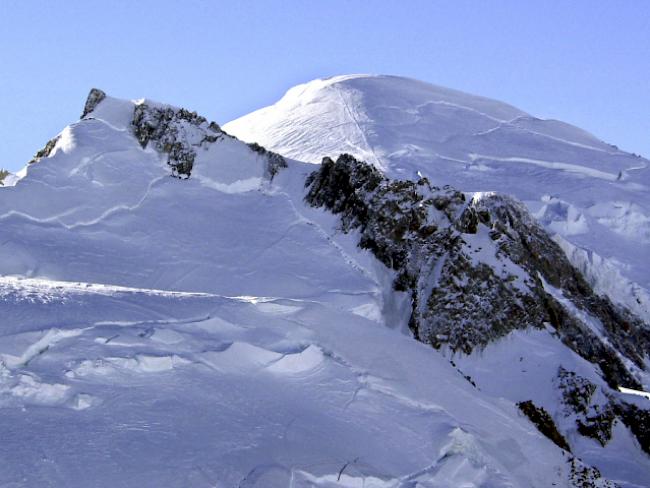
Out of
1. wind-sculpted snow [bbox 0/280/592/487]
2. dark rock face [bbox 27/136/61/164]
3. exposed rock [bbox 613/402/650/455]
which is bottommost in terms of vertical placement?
exposed rock [bbox 613/402/650/455]

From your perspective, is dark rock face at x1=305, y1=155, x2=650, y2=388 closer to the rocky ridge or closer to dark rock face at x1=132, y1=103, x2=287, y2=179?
the rocky ridge

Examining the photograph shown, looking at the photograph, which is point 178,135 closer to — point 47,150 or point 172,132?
point 172,132

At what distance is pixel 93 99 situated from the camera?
26.1 m

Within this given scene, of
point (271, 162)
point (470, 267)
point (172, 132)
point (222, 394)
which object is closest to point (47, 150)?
point (172, 132)

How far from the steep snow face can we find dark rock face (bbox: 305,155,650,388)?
2.30 m

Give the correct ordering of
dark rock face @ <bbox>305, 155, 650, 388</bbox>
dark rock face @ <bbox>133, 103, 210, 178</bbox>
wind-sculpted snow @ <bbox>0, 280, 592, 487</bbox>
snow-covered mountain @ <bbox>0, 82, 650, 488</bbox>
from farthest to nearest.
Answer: dark rock face @ <bbox>133, 103, 210, 178</bbox> → dark rock face @ <bbox>305, 155, 650, 388</bbox> → snow-covered mountain @ <bbox>0, 82, 650, 488</bbox> → wind-sculpted snow @ <bbox>0, 280, 592, 487</bbox>

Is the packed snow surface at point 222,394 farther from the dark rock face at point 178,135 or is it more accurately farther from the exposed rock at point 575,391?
the dark rock face at point 178,135

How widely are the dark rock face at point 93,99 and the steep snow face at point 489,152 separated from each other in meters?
9.94

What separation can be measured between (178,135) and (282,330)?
42.6 feet

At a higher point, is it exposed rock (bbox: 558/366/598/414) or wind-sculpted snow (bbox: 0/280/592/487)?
wind-sculpted snow (bbox: 0/280/592/487)

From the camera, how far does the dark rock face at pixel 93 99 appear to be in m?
25.8

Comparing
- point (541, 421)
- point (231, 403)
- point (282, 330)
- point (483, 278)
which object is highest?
point (483, 278)

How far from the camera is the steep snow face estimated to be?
30.4 meters

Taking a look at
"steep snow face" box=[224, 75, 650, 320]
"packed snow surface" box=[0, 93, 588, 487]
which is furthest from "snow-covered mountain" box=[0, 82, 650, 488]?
"steep snow face" box=[224, 75, 650, 320]
